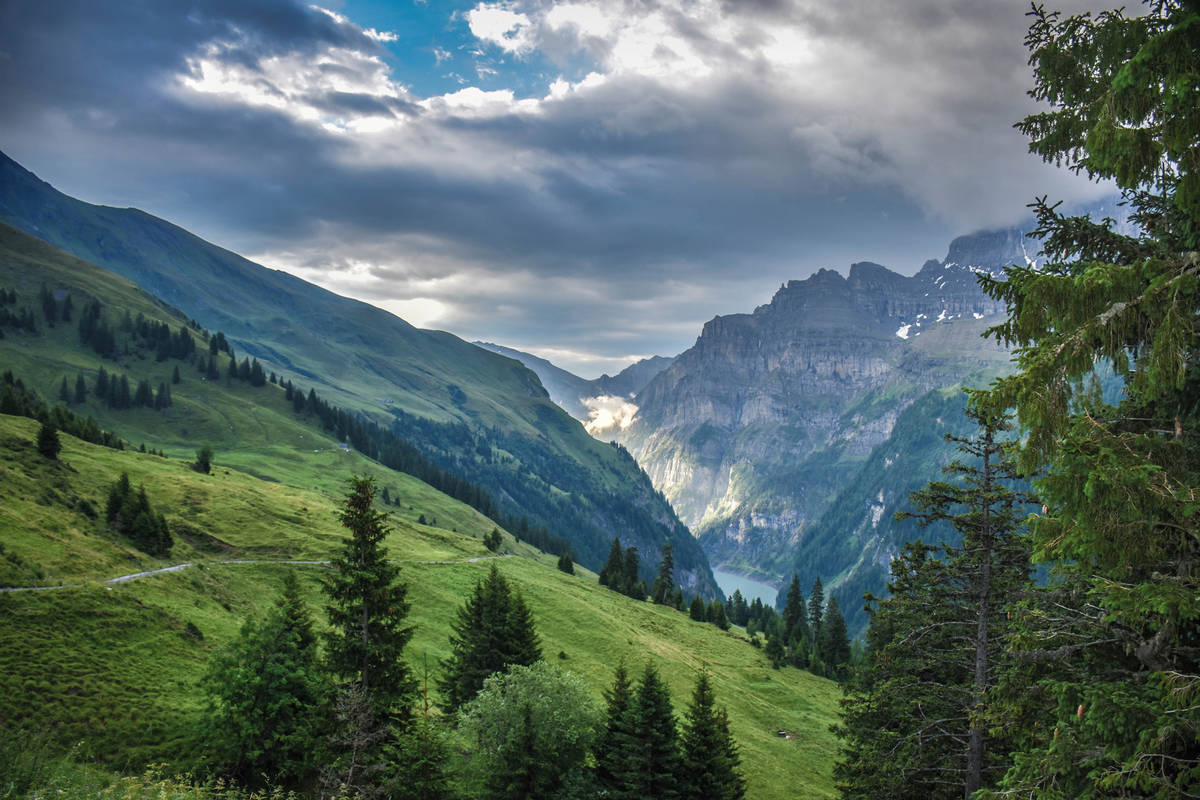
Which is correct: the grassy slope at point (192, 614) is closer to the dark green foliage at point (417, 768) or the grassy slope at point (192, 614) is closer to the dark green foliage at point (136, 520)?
the dark green foliage at point (136, 520)

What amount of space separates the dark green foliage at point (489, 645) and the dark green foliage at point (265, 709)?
1513cm

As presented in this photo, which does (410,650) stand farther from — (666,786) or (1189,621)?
(1189,621)

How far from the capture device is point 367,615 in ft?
106

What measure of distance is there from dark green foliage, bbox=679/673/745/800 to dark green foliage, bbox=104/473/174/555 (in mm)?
51062

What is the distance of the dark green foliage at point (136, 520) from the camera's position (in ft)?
192

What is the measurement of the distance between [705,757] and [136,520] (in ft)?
177

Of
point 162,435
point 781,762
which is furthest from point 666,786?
point 162,435

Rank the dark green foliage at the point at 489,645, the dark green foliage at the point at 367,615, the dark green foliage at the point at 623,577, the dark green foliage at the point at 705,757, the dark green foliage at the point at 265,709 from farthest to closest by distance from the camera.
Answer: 1. the dark green foliage at the point at 623,577
2. the dark green foliage at the point at 489,645
3. the dark green foliage at the point at 705,757
4. the dark green foliage at the point at 265,709
5. the dark green foliage at the point at 367,615

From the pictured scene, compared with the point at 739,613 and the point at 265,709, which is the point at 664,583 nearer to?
the point at 739,613

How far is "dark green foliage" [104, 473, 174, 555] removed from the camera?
58.4 metres

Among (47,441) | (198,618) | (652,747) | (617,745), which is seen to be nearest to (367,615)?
(617,745)

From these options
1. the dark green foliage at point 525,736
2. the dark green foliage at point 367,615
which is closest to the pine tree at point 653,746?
the dark green foliage at point 525,736

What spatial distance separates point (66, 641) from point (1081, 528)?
50232 mm

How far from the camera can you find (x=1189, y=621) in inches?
449
